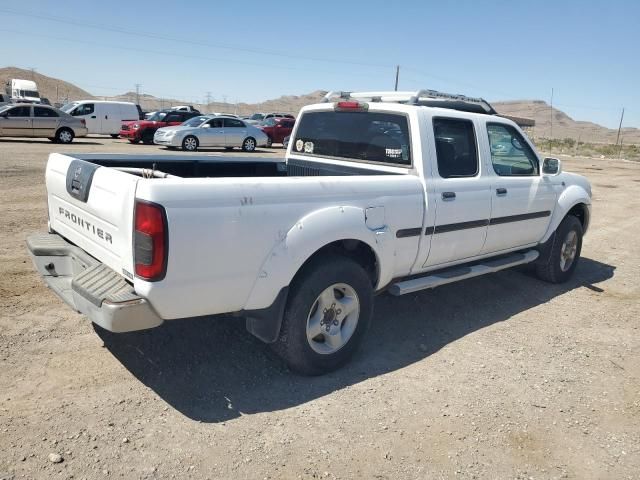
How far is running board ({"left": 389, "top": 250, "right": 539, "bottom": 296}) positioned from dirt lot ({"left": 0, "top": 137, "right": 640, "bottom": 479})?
1.62 ft

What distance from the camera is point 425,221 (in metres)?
4.25

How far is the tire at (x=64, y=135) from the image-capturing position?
69.7ft

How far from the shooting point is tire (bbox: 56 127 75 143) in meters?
21.2

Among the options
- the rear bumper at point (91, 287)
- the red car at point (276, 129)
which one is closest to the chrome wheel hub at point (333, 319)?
the rear bumper at point (91, 287)

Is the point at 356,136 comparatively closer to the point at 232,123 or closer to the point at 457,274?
the point at 457,274

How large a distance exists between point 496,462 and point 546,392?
1.05m

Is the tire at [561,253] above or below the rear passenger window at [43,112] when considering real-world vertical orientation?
below

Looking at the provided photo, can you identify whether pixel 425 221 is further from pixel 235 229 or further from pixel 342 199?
pixel 235 229

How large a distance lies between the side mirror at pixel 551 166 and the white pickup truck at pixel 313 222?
1cm

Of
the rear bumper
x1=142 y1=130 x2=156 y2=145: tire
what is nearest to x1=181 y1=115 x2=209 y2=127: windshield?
x1=142 y1=130 x2=156 y2=145: tire

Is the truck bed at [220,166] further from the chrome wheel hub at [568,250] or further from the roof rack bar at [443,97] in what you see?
the chrome wheel hub at [568,250]

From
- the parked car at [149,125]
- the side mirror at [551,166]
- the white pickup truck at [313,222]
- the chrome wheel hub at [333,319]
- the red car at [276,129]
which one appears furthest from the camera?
the red car at [276,129]

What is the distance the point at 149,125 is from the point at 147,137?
0.62m

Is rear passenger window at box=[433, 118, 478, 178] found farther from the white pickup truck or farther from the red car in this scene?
the red car
